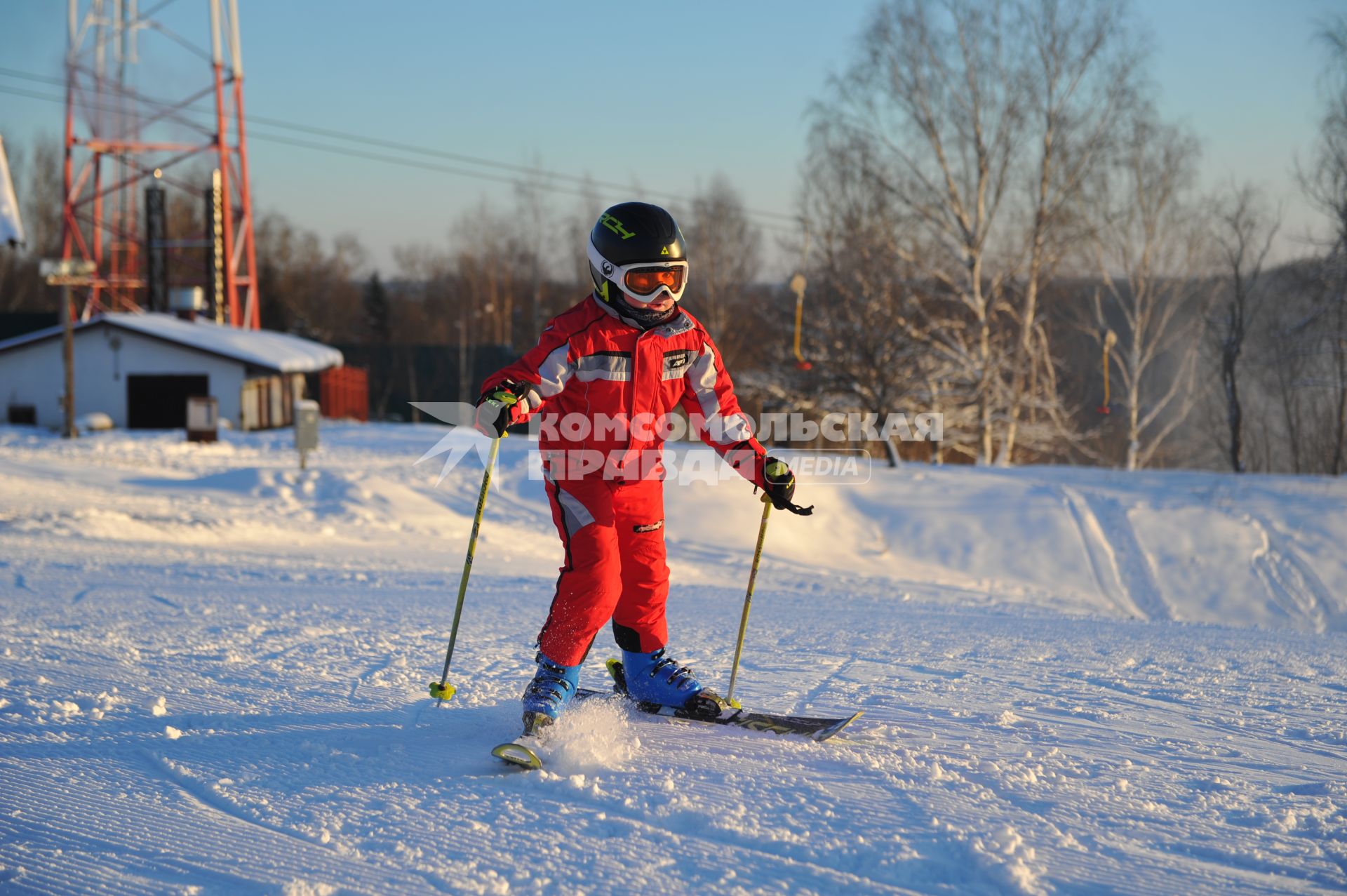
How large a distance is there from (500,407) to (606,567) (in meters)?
0.63

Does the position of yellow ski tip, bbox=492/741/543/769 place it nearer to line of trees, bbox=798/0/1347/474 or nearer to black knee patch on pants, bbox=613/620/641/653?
black knee patch on pants, bbox=613/620/641/653

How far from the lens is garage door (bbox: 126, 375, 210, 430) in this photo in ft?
75.2

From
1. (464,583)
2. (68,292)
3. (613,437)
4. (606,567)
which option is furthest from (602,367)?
(68,292)

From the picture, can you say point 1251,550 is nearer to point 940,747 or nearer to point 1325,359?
point 940,747

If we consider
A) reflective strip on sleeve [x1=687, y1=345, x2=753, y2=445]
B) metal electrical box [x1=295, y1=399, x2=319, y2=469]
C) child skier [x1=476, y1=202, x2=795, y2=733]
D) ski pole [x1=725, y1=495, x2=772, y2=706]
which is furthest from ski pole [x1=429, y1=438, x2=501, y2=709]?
metal electrical box [x1=295, y1=399, x2=319, y2=469]

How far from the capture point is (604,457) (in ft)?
10.0

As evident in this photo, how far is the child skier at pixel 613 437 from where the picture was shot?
2986mm

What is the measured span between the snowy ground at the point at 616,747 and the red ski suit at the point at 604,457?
0.36 metres

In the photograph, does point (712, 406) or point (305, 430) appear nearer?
point (712, 406)

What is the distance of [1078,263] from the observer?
73.0 feet

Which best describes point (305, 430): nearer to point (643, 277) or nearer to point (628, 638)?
point (628, 638)

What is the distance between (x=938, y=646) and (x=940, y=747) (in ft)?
5.66

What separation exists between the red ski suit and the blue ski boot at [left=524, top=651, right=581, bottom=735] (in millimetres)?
48

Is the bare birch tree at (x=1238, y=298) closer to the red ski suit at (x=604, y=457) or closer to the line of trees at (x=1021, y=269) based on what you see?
the line of trees at (x=1021, y=269)
